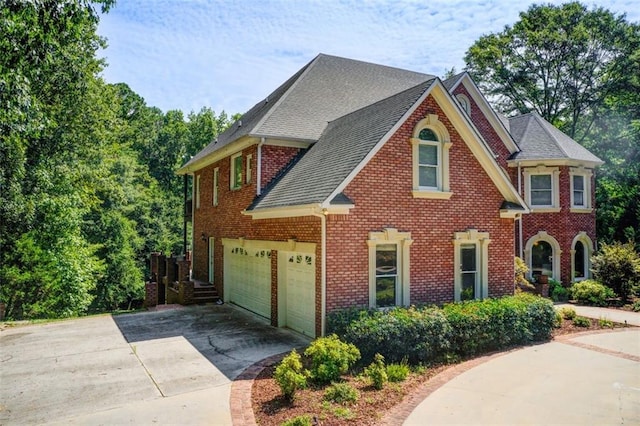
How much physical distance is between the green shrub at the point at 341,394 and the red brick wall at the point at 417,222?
9.87 ft

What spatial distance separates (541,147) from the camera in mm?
20344

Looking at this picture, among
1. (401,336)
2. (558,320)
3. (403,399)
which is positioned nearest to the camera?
(403,399)

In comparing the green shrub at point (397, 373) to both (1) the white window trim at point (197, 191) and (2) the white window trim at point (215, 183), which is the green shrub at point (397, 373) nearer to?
Answer: (2) the white window trim at point (215, 183)

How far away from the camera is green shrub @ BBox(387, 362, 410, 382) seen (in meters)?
8.23

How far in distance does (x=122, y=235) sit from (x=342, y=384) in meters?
28.0

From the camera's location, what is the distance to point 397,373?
8.27 m

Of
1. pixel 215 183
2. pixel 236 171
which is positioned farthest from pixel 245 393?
pixel 215 183

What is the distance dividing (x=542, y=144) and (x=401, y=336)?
15.7 meters

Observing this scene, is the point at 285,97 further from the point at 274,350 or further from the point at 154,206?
the point at 154,206

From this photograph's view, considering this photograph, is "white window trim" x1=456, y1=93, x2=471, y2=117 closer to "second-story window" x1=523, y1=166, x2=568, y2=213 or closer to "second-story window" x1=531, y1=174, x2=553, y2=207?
"second-story window" x1=523, y1=166, x2=568, y2=213

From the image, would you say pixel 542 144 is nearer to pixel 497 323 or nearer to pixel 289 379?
pixel 497 323

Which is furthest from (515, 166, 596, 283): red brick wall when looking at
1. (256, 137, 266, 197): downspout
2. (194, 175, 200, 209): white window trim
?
(194, 175, 200, 209): white window trim

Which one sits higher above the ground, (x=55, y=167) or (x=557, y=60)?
(x=557, y=60)

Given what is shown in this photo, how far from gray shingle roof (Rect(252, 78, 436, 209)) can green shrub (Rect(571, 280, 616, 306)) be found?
1171 centimetres
